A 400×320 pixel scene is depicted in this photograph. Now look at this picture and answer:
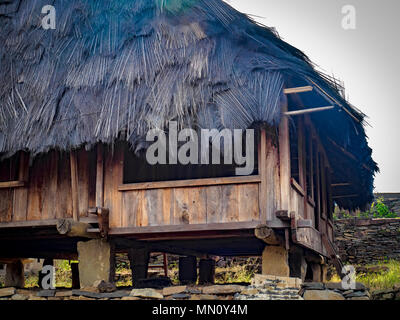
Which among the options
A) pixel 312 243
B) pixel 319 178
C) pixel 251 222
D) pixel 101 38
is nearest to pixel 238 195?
pixel 251 222

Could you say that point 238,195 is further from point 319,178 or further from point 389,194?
point 389,194

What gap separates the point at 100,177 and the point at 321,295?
3891 mm

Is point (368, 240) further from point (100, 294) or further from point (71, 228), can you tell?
point (71, 228)

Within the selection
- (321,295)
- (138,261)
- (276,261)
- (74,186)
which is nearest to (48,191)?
(74,186)

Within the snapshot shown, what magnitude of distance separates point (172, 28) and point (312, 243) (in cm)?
428

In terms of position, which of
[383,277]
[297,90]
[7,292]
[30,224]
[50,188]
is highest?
[297,90]

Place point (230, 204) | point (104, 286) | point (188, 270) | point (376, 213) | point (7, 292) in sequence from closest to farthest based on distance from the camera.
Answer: point (230, 204) → point (104, 286) → point (7, 292) → point (188, 270) → point (376, 213)

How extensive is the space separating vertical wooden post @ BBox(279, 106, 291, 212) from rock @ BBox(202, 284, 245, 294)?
4.46ft

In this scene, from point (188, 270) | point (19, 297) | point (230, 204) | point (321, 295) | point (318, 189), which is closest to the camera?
point (321, 295)

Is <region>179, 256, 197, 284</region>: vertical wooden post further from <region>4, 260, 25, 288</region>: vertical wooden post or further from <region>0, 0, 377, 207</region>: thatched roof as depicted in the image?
<region>0, 0, 377, 207</region>: thatched roof

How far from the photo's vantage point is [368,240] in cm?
1845

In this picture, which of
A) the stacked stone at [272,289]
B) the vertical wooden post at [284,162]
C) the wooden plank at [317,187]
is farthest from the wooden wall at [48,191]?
the wooden plank at [317,187]

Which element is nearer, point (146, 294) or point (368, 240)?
point (146, 294)

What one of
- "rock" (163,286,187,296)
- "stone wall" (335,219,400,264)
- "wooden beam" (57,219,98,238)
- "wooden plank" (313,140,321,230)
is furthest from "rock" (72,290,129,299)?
"stone wall" (335,219,400,264)
